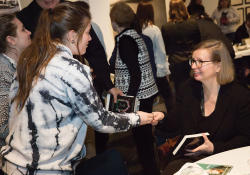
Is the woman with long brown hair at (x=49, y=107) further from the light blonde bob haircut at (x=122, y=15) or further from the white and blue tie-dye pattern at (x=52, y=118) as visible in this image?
the light blonde bob haircut at (x=122, y=15)

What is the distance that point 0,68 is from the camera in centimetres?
177

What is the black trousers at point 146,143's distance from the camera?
2.68m

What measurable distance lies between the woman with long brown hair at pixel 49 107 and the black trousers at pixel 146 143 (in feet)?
4.64

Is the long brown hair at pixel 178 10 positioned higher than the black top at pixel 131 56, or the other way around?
the long brown hair at pixel 178 10

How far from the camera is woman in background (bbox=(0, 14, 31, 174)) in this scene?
1.68 meters

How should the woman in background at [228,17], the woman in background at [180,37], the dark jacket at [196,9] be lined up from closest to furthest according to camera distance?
the woman in background at [180,37]
the dark jacket at [196,9]
the woman in background at [228,17]

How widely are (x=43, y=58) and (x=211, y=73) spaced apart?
4.31 ft

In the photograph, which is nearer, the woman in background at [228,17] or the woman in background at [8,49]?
the woman in background at [8,49]

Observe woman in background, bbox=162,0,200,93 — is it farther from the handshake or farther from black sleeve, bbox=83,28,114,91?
the handshake

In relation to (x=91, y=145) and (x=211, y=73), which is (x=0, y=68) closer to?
(x=211, y=73)

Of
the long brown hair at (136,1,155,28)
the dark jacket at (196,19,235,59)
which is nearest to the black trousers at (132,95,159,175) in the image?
the dark jacket at (196,19,235,59)

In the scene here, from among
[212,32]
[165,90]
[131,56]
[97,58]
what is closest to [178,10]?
[212,32]

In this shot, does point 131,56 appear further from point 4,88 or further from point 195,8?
point 195,8

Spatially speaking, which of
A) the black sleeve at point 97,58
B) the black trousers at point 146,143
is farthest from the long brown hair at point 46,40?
→ the black trousers at point 146,143
